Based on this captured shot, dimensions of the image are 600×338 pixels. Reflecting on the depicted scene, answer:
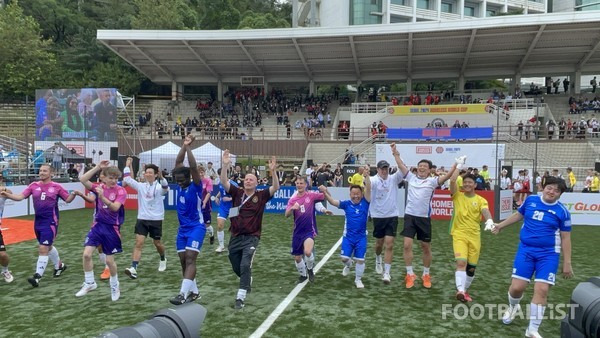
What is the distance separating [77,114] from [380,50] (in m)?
21.8

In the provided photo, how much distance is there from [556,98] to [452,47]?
9.33m

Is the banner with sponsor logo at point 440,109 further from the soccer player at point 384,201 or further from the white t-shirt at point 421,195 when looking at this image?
the white t-shirt at point 421,195

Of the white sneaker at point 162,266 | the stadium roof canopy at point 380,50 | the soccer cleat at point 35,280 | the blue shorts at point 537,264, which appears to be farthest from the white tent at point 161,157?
the blue shorts at point 537,264

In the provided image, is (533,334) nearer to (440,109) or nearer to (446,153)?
(446,153)

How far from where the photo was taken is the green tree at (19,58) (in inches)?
1598

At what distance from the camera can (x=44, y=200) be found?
26.0 feet

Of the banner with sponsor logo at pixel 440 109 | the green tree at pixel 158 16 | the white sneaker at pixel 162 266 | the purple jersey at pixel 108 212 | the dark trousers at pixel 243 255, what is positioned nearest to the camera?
the dark trousers at pixel 243 255

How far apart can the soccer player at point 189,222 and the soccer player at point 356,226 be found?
90.5 inches

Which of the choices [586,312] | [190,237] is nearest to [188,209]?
[190,237]

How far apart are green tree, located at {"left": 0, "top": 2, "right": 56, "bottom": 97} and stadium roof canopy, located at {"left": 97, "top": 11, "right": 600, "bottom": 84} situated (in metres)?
11.0

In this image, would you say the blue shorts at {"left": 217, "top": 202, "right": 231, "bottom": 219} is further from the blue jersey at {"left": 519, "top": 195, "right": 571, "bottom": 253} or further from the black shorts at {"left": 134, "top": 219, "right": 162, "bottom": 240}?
the blue jersey at {"left": 519, "top": 195, "right": 571, "bottom": 253}

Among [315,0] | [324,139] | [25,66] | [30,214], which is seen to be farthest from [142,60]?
[315,0]

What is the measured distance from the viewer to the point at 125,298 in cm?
705

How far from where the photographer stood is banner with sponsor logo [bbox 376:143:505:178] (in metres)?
22.3
